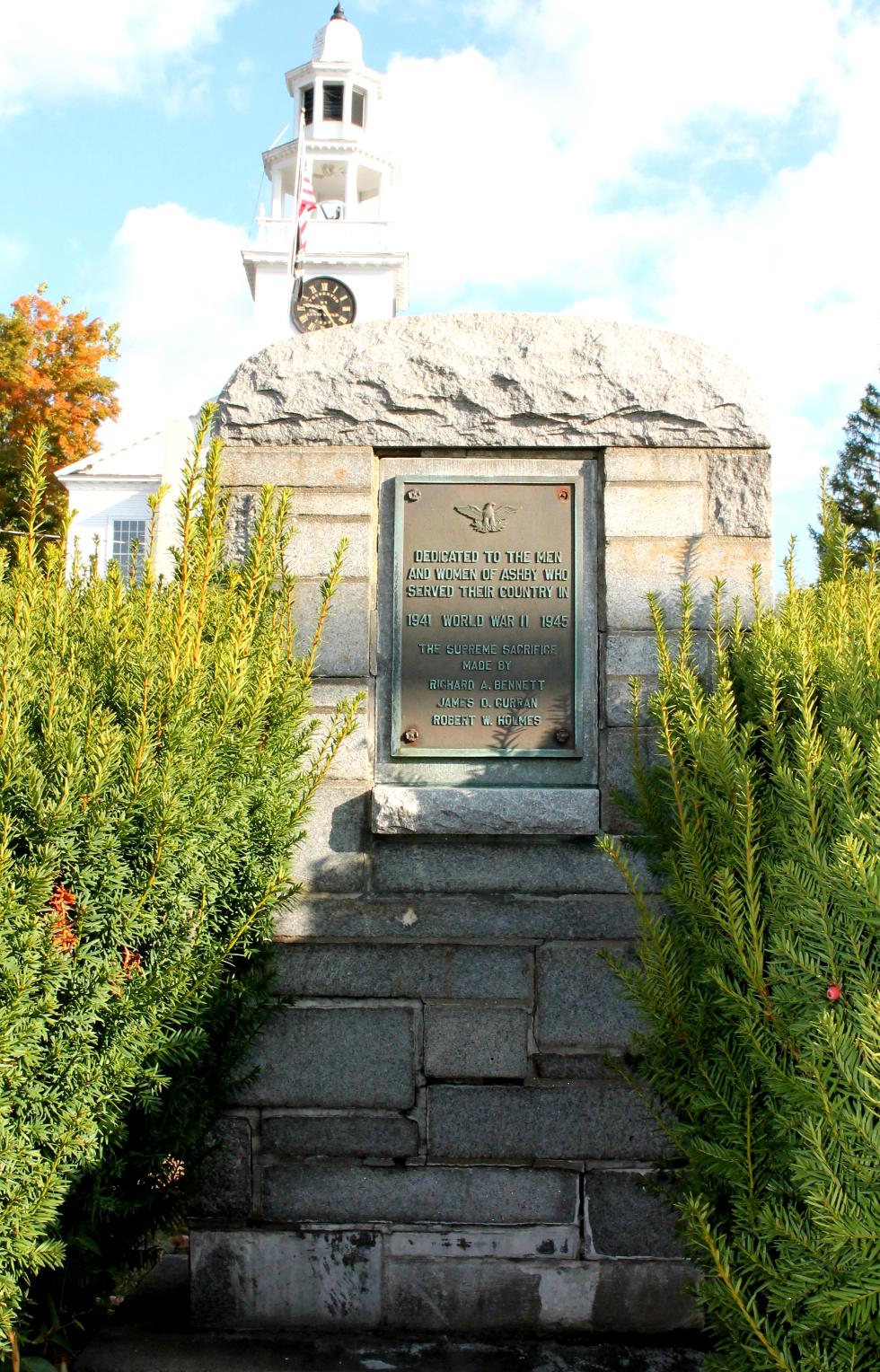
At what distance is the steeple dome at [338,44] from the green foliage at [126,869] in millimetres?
41254

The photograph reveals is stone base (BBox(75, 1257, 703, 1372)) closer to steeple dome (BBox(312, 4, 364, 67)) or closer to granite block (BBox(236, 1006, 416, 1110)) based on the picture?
granite block (BBox(236, 1006, 416, 1110))

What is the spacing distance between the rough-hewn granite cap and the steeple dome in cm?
4011

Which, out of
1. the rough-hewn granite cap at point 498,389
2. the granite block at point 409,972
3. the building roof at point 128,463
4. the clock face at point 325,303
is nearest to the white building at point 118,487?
the building roof at point 128,463

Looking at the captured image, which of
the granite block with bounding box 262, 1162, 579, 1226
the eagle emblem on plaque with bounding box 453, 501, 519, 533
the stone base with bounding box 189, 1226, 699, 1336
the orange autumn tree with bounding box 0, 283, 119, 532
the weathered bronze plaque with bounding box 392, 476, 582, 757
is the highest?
the orange autumn tree with bounding box 0, 283, 119, 532

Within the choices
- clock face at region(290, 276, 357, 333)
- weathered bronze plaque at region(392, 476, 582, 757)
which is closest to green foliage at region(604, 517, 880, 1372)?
weathered bronze plaque at region(392, 476, 582, 757)

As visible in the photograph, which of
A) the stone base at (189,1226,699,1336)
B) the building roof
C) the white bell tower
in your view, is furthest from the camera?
the white bell tower

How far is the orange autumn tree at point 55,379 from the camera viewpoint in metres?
25.2

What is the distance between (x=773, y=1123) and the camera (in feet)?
7.97

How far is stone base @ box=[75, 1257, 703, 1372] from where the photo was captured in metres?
3.32

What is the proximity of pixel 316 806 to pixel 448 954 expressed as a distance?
0.68 meters

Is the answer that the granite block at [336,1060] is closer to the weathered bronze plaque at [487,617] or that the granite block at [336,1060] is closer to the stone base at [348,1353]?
the stone base at [348,1353]

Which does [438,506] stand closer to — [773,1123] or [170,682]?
[170,682]

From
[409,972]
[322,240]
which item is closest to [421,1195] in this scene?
[409,972]

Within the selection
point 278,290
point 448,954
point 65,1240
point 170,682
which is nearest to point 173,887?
point 170,682
